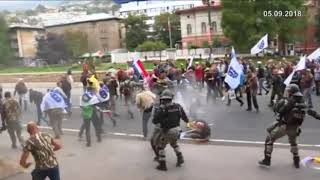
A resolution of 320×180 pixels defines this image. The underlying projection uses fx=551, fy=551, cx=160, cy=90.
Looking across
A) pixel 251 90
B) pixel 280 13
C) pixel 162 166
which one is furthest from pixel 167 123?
pixel 280 13

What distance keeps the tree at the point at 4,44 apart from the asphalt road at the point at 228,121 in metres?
3.41

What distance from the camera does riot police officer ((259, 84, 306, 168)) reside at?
9.30 meters

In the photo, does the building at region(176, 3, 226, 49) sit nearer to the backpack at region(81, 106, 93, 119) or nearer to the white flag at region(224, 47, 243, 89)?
the white flag at region(224, 47, 243, 89)

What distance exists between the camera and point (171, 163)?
1070 centimetres

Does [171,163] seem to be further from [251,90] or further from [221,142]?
[251,90]

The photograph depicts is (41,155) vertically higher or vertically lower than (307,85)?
higher

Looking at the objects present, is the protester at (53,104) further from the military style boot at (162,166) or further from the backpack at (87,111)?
the military style boot at (162,166)

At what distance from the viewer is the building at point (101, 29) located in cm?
9575

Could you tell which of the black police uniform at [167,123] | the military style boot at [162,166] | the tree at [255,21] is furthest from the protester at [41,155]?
the tree at [255,21]

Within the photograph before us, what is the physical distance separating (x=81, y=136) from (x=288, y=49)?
58.5 m

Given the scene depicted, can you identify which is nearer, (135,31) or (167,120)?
(167,120)

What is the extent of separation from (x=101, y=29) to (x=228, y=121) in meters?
91.5

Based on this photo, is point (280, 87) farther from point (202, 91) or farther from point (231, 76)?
point (202, 91)

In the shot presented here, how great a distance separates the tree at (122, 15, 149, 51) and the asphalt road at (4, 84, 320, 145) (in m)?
73.4
